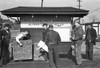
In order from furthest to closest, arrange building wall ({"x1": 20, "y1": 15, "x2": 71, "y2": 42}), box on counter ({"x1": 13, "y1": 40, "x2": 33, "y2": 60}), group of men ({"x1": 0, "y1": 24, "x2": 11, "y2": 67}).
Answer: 1. building wall ({"x1": 20, "y1": 15, "x2": 71, "y2": 42})
2. box on counter ({"x1": 13, "y1": 40, "x2": 33, "y2": 60})
3. group of men ({"x1": 0, "y1": 24, "x2": 11, "y2": 67})

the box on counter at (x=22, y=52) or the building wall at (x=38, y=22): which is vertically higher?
the building wall at (x=38, y=22)

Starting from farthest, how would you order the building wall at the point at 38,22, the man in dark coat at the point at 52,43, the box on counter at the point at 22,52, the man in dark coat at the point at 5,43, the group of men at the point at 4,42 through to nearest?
1. the building wall at the point at 38,22
2. the box on counter at the point at 22,52
3. the man in dark coat at the point at 5,43
4. the group of men at the point at 4,42
5. the man in dark coat at the point at 52,43

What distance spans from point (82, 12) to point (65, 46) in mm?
2010

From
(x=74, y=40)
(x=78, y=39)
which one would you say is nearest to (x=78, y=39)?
(x=78, y=39)

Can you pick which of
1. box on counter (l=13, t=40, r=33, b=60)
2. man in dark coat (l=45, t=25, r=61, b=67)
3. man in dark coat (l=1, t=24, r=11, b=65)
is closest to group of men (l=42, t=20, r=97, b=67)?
man in dark coat (l=45, t=25, r=61, b=67)

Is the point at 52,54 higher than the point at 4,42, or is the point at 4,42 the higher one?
the point at 4,42

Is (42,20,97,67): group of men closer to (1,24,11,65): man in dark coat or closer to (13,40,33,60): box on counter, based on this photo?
(13,40,33,60): box on counter

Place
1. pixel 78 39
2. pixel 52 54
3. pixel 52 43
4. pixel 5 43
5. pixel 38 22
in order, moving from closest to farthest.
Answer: pixel 52 43, pixel 52 54, pixel 78 39, pixel 5 43, pixel 38 22

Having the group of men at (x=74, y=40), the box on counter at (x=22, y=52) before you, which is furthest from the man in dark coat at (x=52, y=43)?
the box on counter at (x=22, y=52)

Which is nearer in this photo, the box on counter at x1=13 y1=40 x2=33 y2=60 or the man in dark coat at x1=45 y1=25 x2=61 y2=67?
the man in dark coat at x1=45 y1=25 x2=61 y2=67

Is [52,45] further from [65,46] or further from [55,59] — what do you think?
[65,46]

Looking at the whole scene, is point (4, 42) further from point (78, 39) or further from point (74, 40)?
point (78, 39)

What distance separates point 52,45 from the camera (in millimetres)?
6074

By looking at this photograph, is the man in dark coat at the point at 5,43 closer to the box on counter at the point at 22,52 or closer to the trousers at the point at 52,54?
the box on counter at the point at 22,52
